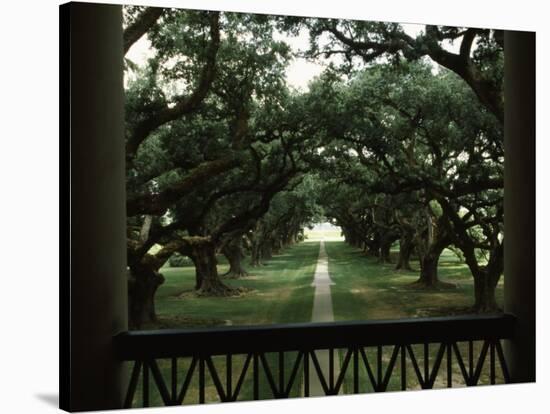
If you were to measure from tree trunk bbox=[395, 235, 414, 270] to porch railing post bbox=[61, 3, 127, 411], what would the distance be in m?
4.14

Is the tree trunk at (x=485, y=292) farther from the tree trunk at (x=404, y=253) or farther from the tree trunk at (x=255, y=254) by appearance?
the tree trunk at (x=255, y=254)

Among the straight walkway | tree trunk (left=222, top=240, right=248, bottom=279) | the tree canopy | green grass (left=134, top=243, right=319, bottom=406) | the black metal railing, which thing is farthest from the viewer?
tree trunk (left=222, top=240, right=248, bottom=279)

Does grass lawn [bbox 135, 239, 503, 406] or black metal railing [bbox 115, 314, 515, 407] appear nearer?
black metal railing [bbox 115, 314, 515, 407]

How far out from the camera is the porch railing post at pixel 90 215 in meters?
4.18

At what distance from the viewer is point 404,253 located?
8.44 metres

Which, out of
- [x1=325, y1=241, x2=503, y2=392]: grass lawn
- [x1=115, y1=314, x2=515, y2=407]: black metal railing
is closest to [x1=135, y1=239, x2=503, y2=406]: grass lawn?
[x1=325, y1=241, x2=503, y2=392]: grass lawn

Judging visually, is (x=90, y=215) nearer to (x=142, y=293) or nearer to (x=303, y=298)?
(x=142, y=293)

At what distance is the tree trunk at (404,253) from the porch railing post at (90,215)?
13.6ft

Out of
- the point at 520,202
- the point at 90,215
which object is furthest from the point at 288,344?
the point at 520,202

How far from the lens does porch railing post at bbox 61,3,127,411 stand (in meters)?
4.18

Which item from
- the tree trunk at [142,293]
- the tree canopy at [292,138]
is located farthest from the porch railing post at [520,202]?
the tree trunk at [142,293]

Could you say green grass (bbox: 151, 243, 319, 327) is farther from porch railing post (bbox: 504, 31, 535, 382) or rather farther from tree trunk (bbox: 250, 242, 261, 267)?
porch railing post (bbox: 504, 31, 535, 382)

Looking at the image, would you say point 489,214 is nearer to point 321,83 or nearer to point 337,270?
point 337,270

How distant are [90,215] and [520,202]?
11.4ft
